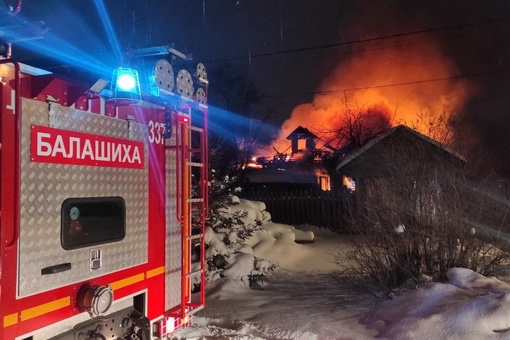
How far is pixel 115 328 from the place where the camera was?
3615 mm

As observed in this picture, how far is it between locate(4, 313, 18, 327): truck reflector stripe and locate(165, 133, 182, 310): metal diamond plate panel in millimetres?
1681

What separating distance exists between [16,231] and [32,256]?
219 millimetres

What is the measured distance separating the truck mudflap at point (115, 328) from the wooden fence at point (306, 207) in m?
12.0

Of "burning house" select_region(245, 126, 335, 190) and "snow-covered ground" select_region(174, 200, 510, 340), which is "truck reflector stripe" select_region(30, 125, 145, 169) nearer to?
"snow-covered ground" select_region(174, 200, 510, 340)

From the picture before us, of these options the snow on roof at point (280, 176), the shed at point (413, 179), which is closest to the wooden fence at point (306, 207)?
the shed at point (413, 179)

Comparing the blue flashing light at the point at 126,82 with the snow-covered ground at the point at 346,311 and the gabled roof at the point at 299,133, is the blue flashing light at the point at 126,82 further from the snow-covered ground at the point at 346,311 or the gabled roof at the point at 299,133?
the gabled roof at the point at 299,133

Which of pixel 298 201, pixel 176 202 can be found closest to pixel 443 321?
pixel 176 202

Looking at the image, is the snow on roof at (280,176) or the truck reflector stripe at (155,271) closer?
the truck reflector stripe at (155,271)

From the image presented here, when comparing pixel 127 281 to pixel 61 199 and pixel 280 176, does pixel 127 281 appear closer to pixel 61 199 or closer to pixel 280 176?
pixel 61 199

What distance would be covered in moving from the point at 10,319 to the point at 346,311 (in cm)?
452

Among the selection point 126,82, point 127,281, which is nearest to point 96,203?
point 127,281

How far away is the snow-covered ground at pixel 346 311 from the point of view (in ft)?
15.8

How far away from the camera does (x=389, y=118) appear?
27.2 meters

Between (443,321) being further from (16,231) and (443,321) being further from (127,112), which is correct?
(16,231)
